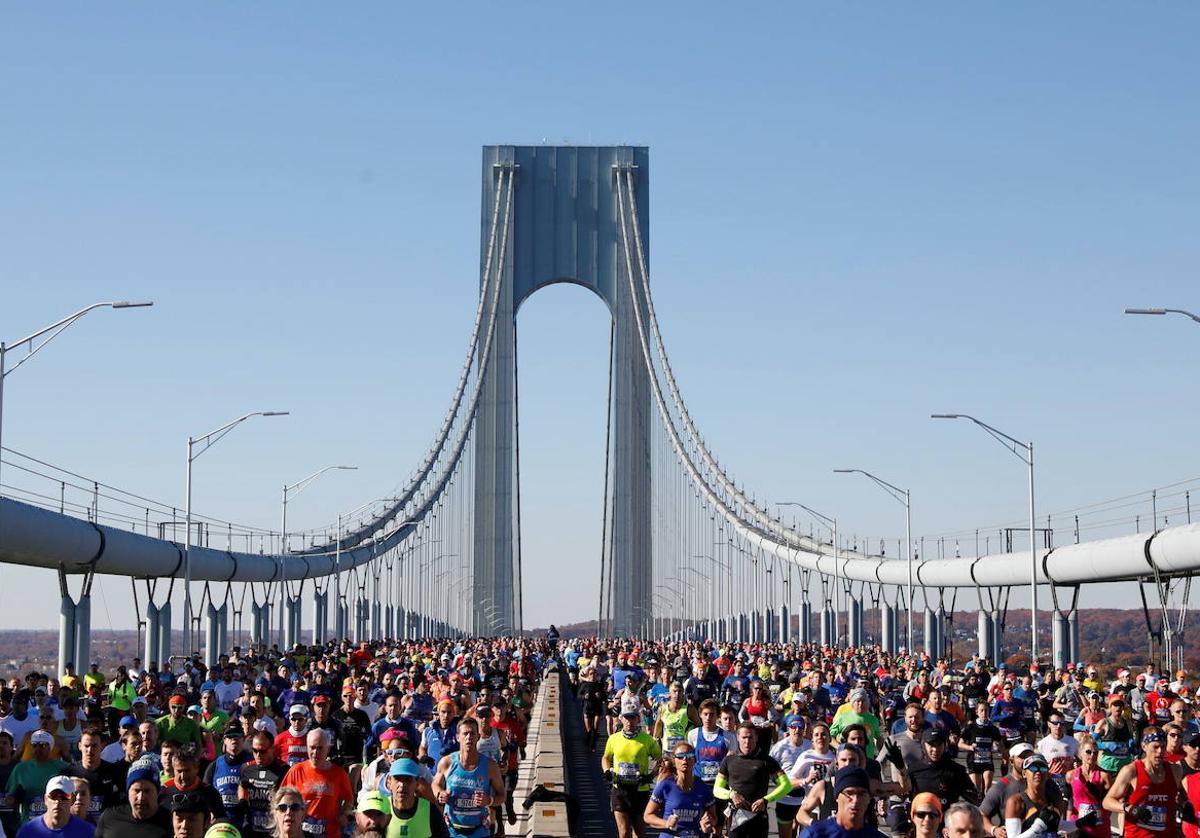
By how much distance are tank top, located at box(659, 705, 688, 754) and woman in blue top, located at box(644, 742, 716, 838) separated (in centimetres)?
500

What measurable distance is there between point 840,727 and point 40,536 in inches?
899

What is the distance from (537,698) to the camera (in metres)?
47.2

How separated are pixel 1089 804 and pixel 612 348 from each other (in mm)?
106624

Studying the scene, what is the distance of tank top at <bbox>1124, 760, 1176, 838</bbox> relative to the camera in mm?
13180

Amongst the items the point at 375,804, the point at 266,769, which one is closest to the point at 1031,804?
the point at 375,804

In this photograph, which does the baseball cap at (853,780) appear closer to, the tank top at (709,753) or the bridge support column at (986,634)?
the tank top at (709,753)

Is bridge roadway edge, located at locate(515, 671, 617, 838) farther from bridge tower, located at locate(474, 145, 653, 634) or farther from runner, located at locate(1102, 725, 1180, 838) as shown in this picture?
bridge tower, located at locate(474, 145, 653, 634)

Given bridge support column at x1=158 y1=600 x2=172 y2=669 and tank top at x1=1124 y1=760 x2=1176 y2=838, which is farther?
bridge support column at x1=158 y1=600 x2=172 y2=669

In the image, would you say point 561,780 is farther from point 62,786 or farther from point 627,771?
point 62,786

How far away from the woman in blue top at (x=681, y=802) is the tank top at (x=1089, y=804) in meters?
2.30

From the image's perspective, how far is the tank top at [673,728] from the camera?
18.2 metres

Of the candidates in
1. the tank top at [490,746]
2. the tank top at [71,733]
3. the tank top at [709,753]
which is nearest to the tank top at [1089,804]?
the tank top at [709,753]

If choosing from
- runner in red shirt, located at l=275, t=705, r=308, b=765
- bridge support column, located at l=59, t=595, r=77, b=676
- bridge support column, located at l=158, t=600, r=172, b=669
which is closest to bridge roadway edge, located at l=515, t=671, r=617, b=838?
runner in red shirt, located at l=275, t=705, r=308, b=765

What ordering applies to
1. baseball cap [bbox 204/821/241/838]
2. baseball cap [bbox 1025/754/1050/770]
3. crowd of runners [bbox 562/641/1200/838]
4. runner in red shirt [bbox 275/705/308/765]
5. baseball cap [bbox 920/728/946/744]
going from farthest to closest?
1. runner in red shirt [bbox 275/705/308/765]
2. baseball cap [bbox 920/728/946/744]
3. baseball cap [bbox 1025/754/1050/770]
4. crowd of runners [bbox 562/641/1200/838]
5. baseball cap [bbox 204/821/241/838]
